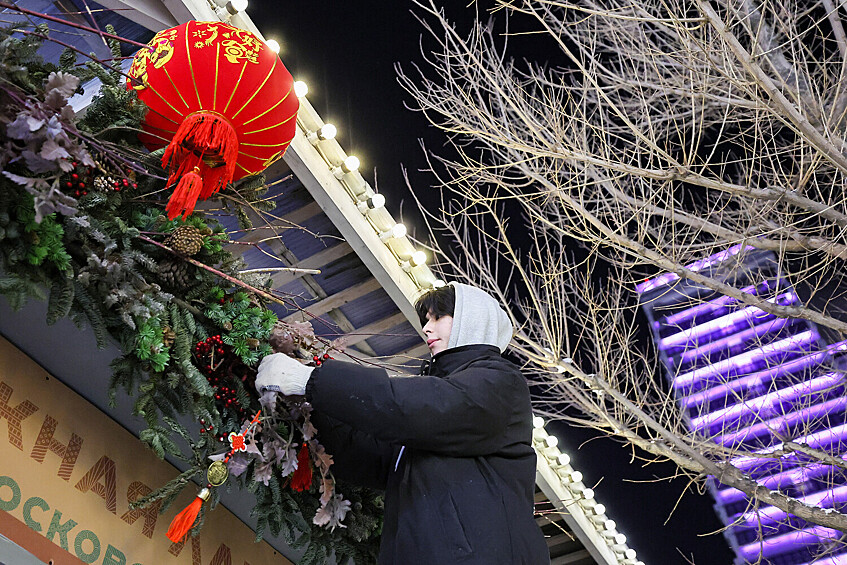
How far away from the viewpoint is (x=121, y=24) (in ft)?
17.3

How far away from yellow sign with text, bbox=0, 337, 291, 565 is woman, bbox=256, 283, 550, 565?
882mm

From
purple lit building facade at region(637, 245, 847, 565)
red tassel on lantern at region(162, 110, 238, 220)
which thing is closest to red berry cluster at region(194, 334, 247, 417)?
red tassel on lantern at region(162, 110, 238, 220)

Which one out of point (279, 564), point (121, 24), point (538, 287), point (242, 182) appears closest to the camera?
point (242, 182)

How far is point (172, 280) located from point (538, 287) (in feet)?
22.2

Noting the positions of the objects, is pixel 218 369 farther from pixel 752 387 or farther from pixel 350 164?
pixel 752 387

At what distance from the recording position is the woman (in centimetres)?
282

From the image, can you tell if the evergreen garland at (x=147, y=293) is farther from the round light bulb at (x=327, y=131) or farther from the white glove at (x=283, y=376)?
the round light bulb at (x=327, y=131)

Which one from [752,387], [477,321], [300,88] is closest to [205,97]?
[300,88]

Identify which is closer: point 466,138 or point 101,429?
point 101,429

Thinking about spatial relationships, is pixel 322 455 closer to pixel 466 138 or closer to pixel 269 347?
pixel 269 347

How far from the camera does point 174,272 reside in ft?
10.1

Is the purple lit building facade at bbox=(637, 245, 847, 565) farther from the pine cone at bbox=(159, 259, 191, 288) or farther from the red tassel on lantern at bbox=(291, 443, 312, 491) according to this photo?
the pine cone at bbox=(159, 259, 191, 288)

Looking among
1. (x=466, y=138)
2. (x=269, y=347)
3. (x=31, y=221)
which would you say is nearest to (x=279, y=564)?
(x=269, y=347)

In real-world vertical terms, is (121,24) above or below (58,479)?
above
